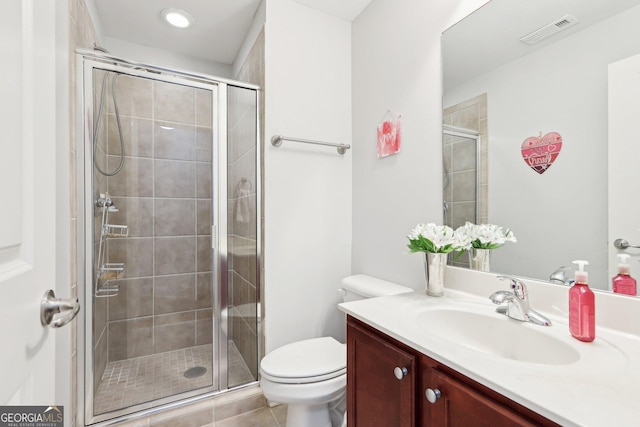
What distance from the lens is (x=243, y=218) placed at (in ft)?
5.89

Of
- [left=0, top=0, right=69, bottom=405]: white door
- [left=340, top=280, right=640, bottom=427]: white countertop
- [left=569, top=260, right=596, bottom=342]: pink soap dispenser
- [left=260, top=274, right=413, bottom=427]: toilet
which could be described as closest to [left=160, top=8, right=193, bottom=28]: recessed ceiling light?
[left=0, top=0, right=69, bottom=405]: white door

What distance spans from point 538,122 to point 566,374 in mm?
811

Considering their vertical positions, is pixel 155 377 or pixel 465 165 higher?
pixel 465 165

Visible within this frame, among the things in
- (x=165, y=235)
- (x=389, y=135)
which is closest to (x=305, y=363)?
(x=389, y=135)

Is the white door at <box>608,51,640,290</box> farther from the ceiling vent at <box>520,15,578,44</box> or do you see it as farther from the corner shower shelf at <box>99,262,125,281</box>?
the corner shower shelf at <box>99,262,125,281</box>

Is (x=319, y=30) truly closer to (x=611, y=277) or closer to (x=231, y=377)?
(x=611, y=277)

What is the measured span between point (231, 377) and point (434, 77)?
2.00 meters

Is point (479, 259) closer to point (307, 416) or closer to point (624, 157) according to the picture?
point (624, 157)

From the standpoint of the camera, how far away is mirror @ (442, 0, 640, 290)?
2.83 ft

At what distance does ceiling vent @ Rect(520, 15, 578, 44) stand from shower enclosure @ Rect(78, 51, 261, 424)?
1383 mm

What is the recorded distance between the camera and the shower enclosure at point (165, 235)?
1.49 meters

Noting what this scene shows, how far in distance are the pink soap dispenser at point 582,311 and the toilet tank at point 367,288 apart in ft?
2.17

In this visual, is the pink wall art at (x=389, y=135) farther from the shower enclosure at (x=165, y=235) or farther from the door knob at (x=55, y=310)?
the door knob at (x=55, y=310)

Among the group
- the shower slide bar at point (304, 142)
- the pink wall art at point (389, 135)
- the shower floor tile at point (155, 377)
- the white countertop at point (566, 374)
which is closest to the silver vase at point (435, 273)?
the white countertop at point (566, 374)
